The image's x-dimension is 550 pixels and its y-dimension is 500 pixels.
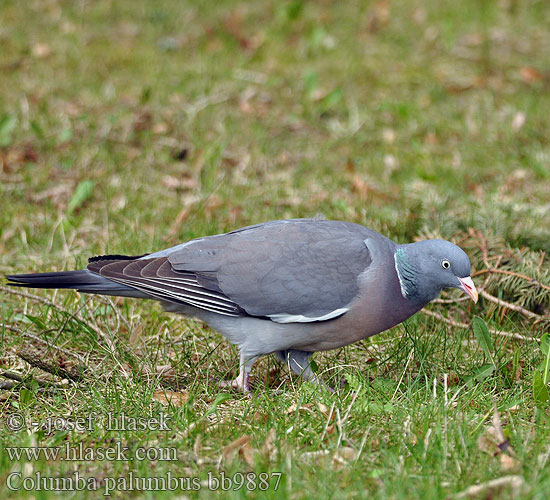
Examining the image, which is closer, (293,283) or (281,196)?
(293,283)

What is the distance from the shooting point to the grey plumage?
3506mm

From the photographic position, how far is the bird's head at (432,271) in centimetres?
354

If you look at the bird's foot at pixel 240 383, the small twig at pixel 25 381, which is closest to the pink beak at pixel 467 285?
the bird's foot at pixel 240 383

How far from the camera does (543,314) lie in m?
4.10

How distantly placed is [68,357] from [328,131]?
3.76 m

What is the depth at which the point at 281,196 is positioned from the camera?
573 cm

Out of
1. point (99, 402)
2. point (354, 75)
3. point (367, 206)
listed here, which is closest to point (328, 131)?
point (354, 75)

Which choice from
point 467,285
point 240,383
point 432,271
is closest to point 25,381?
point 240,383

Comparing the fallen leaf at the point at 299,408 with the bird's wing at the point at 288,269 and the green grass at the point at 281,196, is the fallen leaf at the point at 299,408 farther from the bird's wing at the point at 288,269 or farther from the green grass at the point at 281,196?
the bird's wing at the point at 288,269

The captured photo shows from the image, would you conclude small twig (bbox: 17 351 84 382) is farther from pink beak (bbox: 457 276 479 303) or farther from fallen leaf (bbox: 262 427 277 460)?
pink beak (bbox: 457 276 479 303)

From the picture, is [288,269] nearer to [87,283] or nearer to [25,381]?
[87,283]

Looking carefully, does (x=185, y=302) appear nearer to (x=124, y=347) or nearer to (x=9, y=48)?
(x=124, y=347)

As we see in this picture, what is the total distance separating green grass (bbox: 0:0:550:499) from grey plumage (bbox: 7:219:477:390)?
21 centimetres

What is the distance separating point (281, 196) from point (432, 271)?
7.67ft
